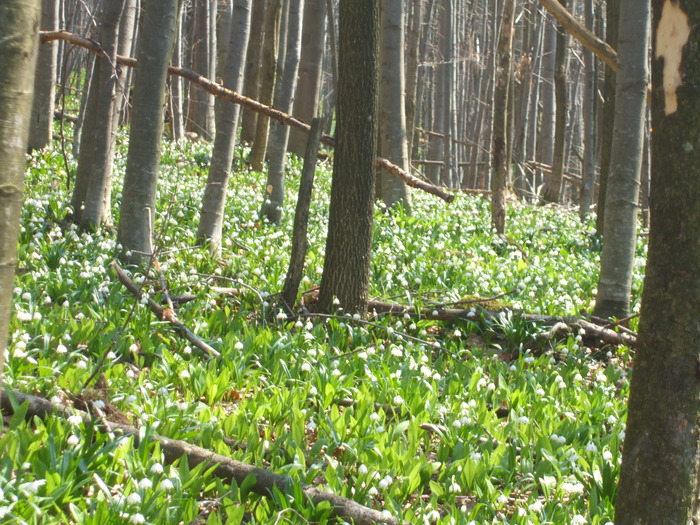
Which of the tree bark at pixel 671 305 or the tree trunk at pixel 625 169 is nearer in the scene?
the tree bark at pixel 671 305

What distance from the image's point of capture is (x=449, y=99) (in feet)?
60.5

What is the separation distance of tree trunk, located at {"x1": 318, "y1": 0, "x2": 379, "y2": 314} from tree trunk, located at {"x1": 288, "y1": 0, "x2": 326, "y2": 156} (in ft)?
21.8

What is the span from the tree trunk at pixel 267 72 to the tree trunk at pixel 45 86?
3264mm

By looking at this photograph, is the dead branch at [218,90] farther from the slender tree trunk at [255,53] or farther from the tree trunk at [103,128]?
the slender tree trunk at [255,53]

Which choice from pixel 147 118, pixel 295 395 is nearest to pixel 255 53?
pixel 147 118

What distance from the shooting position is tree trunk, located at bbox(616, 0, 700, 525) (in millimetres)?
2246

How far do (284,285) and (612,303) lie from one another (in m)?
3.12

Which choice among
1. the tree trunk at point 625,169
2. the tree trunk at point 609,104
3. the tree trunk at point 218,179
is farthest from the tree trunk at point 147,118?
the tree trunk at point 609,104

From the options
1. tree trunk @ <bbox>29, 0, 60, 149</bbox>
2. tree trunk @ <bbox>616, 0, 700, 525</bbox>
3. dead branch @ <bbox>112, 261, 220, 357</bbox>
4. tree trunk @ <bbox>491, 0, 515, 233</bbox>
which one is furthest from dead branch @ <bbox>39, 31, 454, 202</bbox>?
tree trunk @ <bbox>616, 0, 700, 525</bbox>

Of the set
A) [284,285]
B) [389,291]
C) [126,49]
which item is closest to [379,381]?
[284,285]

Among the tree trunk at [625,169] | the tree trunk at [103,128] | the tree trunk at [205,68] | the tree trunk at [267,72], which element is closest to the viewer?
the tree trunk at [625,169]

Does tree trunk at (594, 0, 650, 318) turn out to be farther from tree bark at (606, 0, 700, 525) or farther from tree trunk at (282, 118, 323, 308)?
tree bark at (606, 0, 700, 525)

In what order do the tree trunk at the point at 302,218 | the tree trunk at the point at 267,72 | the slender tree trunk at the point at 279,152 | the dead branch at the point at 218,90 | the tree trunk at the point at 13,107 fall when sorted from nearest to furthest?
the tree trunk at the point at 13,107 < the tree trunk at the point at 302,218 < the dead branch at the point at 218,90 < the slender tree trunk at the point at 279,152 < the tree trunk at the point at 267,72

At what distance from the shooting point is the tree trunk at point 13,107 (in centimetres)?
161
